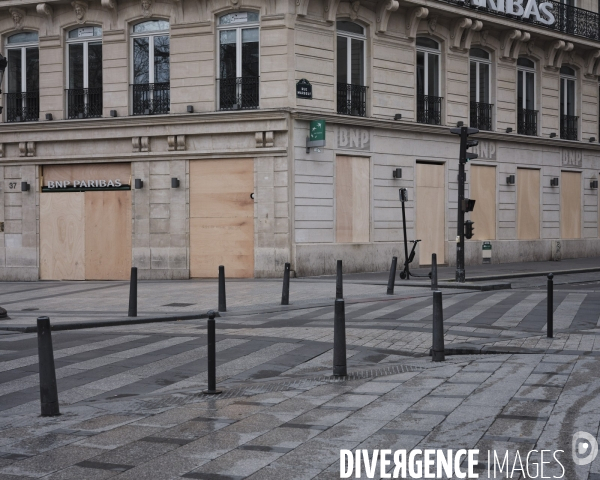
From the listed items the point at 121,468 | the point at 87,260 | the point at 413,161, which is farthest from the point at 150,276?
the point at 121,468

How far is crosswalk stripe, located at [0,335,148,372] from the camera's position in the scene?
10.0 m

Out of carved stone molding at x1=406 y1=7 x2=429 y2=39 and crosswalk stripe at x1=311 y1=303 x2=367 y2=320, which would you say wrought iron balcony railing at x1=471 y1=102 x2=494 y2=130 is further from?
crosswalk stripe at x1=311 y1=303 x2=367 y2=320

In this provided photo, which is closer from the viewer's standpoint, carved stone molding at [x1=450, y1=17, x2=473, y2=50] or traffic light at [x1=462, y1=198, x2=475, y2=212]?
traffic light at [x1=462, y1=198, x2=475, y2=212]

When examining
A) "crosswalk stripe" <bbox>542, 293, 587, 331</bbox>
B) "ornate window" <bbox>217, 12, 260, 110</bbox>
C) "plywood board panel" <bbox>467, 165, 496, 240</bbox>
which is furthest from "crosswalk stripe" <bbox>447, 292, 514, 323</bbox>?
"plywood board panel" <bbox>467, 165, 496, 240</bbox>

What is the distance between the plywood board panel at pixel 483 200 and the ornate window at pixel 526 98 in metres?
2.49

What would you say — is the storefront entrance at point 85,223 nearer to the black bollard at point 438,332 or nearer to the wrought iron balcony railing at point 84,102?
the wrought iron balcony railing at point 84,102

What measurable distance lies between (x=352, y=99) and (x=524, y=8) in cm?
882

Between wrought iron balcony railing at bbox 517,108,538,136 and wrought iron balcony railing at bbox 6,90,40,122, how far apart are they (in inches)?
682

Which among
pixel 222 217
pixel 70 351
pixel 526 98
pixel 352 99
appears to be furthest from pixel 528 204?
pixel 70 351

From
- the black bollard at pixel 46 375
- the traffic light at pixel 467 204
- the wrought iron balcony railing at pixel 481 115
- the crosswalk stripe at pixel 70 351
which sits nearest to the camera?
the black bollard at pixel 46 375

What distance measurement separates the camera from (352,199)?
1025 inches

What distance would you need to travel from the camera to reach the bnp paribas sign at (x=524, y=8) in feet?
95.9

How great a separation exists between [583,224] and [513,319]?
2161 cm

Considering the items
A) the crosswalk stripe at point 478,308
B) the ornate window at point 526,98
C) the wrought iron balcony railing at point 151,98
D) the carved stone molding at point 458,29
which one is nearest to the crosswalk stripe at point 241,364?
the crosswalk stripe at point 478,308
